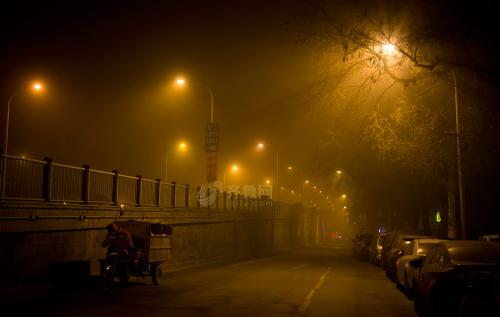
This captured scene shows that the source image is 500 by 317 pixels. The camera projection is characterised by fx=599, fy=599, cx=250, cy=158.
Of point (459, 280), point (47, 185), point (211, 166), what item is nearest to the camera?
point (459, 280)

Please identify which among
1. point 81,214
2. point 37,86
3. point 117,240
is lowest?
point 117,240

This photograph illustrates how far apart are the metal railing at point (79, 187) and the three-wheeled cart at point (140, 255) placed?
2589 mm

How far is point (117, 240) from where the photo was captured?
17.1m

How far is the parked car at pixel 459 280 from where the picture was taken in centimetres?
827

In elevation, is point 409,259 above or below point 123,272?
above

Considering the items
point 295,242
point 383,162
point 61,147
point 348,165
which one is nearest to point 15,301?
point 383,162

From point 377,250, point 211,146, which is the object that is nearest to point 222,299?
point 377,250

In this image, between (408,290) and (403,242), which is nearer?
(408,290)

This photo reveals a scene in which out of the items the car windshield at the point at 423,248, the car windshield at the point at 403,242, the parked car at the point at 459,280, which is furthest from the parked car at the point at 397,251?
the parked car at the point at 459,280

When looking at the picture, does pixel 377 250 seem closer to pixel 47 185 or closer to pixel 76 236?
pixel 76 236

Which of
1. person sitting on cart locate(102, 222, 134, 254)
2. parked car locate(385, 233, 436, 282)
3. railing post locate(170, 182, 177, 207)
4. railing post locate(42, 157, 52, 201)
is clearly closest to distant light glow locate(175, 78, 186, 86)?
railing post locate(170, 182, 177, 207)

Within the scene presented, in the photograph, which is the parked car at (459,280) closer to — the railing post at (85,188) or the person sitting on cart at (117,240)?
the person sitting on cart at (117,240)

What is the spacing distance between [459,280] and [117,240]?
10.4 meters

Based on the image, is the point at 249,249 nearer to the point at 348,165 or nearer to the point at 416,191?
the point at 348,165
